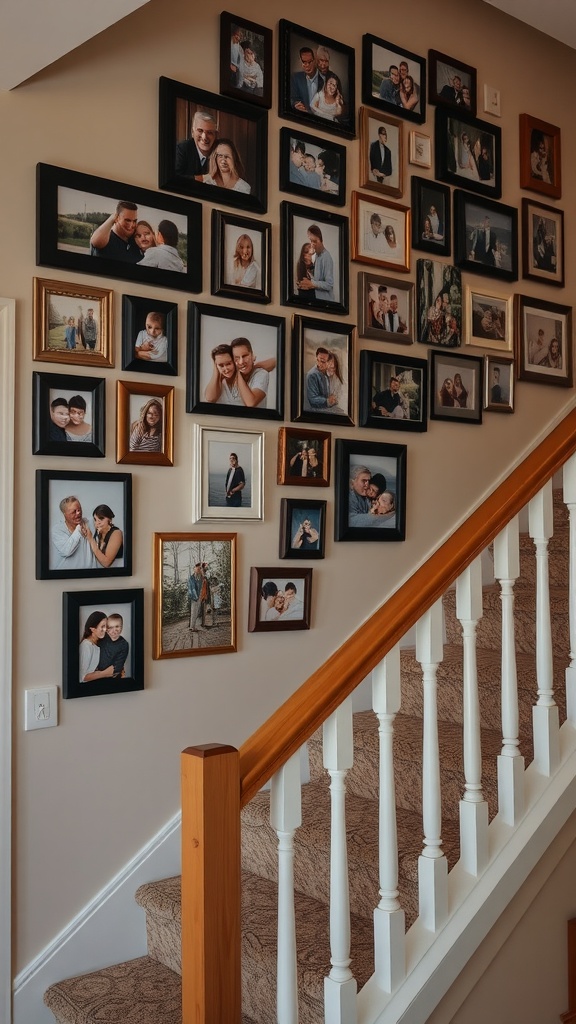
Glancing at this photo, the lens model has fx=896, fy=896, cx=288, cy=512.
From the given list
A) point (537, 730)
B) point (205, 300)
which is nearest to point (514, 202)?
point (205, 300)

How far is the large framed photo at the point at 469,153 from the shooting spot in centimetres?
342

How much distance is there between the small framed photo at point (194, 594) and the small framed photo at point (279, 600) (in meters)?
0.08

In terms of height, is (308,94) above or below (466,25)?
below

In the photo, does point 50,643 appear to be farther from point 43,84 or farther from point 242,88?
point 242,88

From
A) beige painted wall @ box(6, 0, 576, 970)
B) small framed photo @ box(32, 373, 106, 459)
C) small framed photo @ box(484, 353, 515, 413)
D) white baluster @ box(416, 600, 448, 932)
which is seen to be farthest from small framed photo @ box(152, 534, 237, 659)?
small framed photo @ box(484, 353, 515, 413)

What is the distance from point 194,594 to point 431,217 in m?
1.72

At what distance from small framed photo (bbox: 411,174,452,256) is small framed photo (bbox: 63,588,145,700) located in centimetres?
174

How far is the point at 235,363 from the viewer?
2824mm

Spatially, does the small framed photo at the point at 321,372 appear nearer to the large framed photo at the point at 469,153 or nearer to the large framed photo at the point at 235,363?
the large framed photo at the point at 235,363

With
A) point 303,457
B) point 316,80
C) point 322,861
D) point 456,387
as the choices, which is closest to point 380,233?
point 316,80

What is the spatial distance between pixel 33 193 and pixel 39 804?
1.66 metres

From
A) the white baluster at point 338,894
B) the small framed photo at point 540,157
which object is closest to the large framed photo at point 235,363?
the white baluster at point 338,894

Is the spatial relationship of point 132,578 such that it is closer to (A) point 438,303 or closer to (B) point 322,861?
(B) point 322,861

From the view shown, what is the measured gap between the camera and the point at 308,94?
9.96 ft
